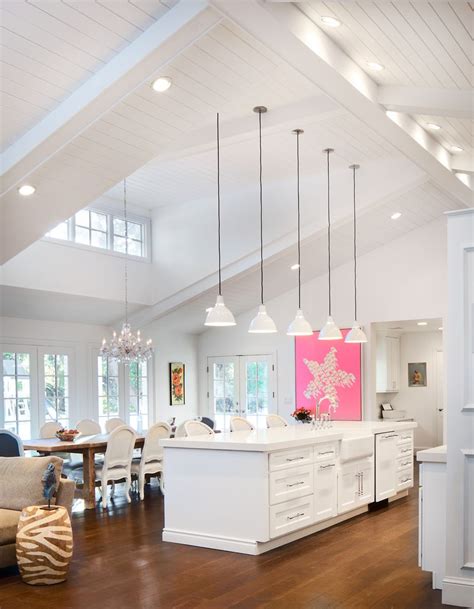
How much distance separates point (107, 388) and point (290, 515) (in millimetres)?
5807

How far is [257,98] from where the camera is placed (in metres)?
6.35

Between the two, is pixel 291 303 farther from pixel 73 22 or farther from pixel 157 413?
pixel 73 22

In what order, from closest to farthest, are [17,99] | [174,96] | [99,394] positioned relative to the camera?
[17,99] < [174,96] < [99,394]

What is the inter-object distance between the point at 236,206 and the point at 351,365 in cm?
328

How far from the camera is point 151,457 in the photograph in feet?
27.5

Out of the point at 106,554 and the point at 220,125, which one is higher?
the point at 220,125

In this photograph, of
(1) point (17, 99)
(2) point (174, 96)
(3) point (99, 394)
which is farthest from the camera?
(3) point (99, 394)

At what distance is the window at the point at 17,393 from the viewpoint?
9516 millimetres

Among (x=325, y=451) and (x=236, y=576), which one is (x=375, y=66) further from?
(x=236, y=576)

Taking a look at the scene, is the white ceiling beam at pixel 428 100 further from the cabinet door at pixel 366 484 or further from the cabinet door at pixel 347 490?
the cabinet door at pixel 366 484

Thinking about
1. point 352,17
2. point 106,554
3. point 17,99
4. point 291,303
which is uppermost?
point 352,17

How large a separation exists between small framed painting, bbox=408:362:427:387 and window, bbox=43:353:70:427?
6.80 metres

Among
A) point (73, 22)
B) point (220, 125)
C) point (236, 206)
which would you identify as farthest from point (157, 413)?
point (73, 22)

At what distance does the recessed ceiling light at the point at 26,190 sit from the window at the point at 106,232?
2887 millimetres
